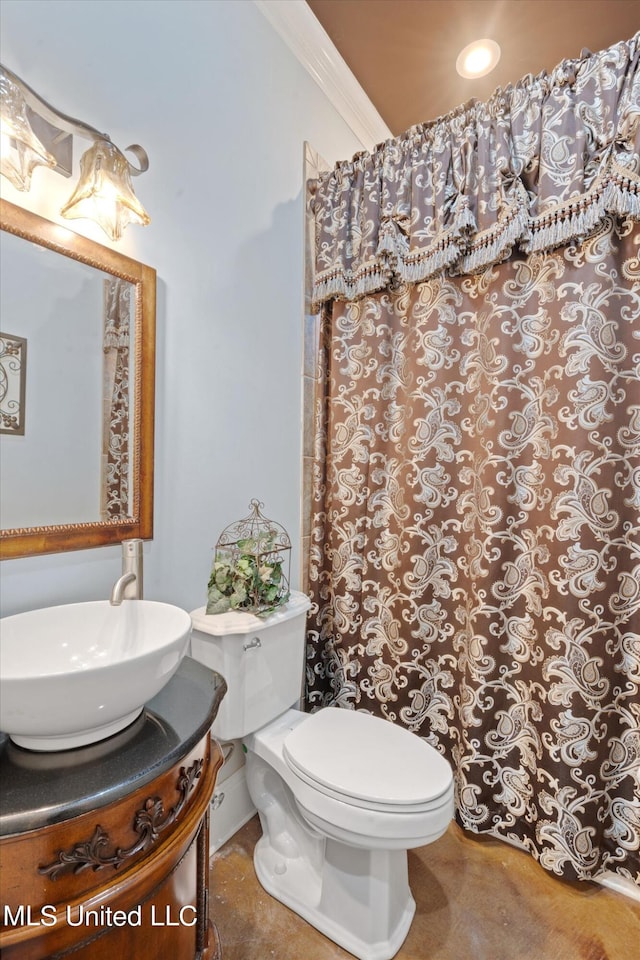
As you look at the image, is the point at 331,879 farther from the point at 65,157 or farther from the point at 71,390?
the point at 65,157

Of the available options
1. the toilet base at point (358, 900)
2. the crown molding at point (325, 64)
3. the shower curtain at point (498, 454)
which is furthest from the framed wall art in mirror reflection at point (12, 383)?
the crown molding at point (325, 64)

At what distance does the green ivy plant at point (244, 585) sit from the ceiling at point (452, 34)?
202 centimetres

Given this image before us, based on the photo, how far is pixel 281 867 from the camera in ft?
4.36

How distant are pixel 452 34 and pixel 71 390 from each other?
194 cm

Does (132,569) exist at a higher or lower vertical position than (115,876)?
higher

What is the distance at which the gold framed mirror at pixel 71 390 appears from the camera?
96cm

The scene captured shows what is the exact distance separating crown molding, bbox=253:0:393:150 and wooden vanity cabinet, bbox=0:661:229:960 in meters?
2.30

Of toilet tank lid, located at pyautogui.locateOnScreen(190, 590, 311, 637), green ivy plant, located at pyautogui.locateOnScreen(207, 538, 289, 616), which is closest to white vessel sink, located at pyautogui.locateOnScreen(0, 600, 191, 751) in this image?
toilet tank lid, located at pyautogui.locateOnScreen(190, 590, 311, 637)

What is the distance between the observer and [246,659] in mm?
1303

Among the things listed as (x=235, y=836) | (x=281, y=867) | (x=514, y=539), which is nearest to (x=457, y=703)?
(x=514, y=539)

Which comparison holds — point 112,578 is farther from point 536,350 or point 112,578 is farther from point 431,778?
point 536,350

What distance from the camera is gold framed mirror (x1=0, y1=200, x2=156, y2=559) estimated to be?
3.15 ft

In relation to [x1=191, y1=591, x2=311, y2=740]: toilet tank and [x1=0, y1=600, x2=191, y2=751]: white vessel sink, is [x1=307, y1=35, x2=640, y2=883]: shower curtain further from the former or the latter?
[x1=0, y1=600, x2=191, y2=751]: white vessel sink

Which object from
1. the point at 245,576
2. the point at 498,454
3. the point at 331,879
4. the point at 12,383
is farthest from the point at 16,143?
the point at 331,879
